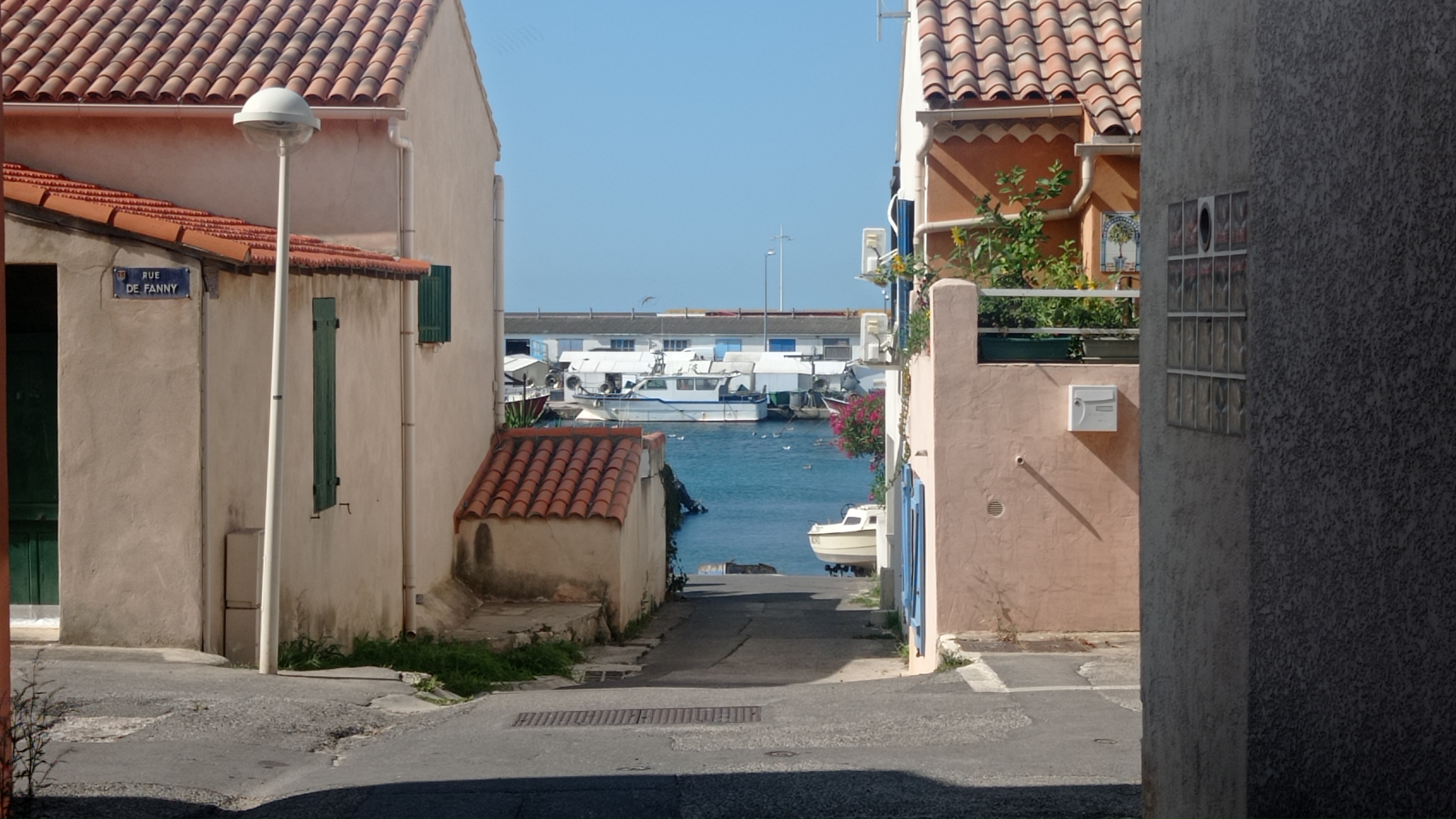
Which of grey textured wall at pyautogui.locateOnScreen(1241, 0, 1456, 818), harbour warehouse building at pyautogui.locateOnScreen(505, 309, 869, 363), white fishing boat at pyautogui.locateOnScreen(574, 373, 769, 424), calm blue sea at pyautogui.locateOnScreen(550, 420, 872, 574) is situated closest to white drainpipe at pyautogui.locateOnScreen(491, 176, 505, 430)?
grey textured wall at pyautogui.locateOnScreen(1241, 0, 1456, 818)

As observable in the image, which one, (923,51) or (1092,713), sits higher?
(923,51)

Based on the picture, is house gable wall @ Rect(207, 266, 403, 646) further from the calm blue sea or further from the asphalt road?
the calm blue sea

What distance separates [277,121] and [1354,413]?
24.4ft

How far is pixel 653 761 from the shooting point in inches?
288

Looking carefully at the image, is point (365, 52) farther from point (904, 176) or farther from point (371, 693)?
point (371, 693)

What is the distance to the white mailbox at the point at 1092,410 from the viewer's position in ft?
36.2

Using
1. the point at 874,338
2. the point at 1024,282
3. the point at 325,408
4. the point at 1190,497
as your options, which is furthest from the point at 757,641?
the point at 1190,497

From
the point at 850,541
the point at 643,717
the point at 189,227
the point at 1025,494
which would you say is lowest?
the point at 850,541

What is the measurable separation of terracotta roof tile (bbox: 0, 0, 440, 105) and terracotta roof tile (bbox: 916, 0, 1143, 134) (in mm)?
5563

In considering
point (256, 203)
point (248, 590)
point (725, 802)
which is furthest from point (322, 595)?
point (725, 802)

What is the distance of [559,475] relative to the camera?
57.5ft

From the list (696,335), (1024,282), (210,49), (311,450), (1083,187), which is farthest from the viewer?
(696,335)

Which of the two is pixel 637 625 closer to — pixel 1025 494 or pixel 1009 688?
pixel 1025 494

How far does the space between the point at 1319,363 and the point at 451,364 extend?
13.9 m
